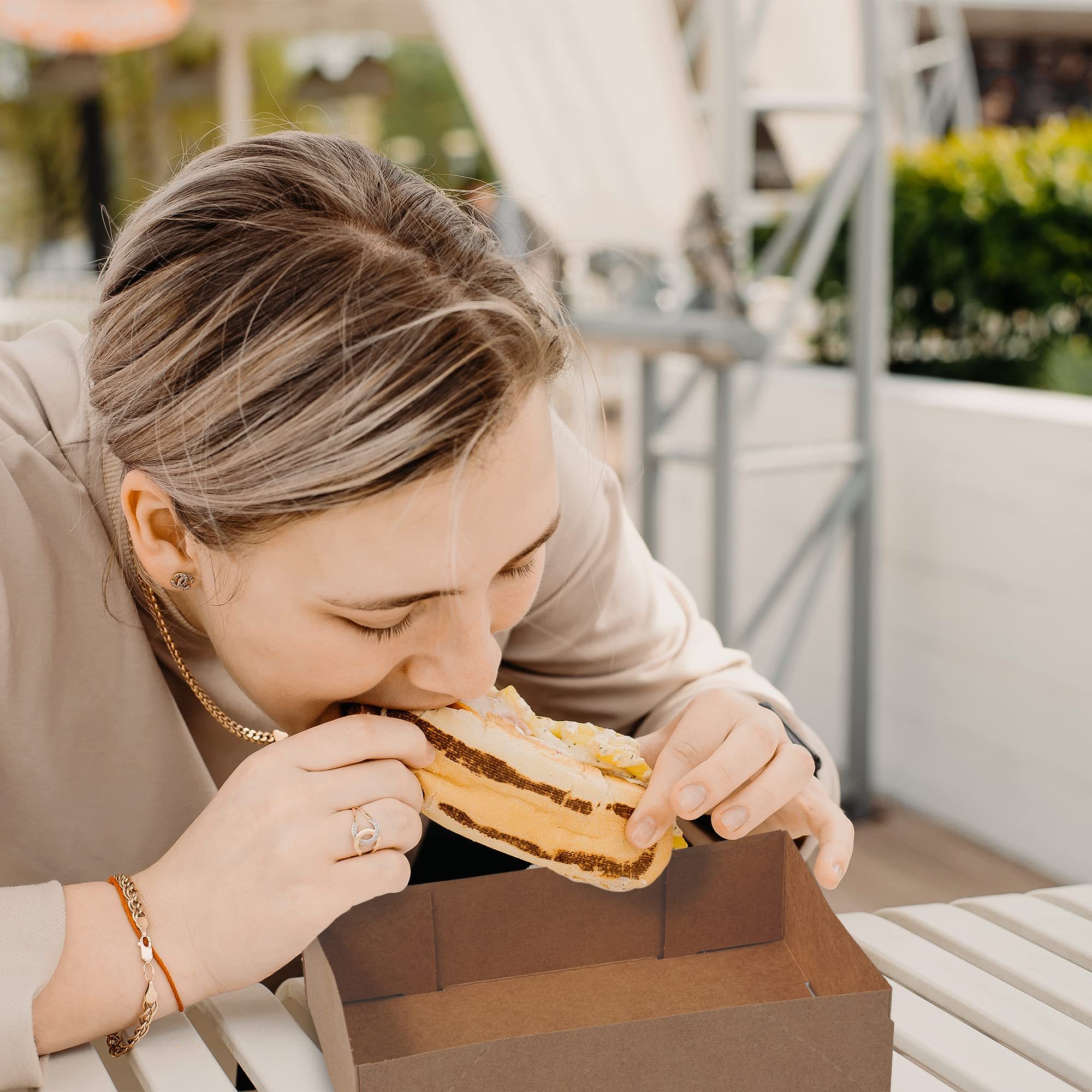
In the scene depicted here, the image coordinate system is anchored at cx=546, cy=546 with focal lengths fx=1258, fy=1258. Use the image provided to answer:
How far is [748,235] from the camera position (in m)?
4.12

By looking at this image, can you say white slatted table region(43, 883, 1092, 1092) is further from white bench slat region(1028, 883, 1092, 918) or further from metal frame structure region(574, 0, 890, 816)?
metal frame structure region(574, 0, 890, 816)

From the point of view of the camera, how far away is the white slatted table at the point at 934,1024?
2.51 feet

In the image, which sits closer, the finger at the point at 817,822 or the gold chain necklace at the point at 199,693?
the finger at the point at 817,822

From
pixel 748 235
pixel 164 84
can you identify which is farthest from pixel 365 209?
pixel 164 84

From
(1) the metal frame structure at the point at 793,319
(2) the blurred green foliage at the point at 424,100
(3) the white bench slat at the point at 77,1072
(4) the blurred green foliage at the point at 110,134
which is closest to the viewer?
(3) the white bench slat at the point at 77,1072

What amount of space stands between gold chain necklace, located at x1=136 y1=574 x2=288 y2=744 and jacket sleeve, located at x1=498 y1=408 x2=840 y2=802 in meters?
0.31

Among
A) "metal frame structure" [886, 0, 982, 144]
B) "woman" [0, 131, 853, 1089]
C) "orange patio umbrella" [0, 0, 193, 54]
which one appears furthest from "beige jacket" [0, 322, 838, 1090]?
"metal frame structure" [886, 0, 982, 144]

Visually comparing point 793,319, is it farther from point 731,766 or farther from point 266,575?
point 266,575

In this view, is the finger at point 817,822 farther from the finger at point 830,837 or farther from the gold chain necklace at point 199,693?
the gold chain necklace at point 199,693

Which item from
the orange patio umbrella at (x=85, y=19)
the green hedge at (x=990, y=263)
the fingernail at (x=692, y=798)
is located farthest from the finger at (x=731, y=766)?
the orange patio umbrella at (x=85, y=19)

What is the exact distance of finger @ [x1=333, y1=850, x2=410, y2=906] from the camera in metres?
0.77

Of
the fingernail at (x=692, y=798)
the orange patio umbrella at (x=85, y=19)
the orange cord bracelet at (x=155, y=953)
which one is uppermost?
the orange patio umbrella at (x=85, y=19)

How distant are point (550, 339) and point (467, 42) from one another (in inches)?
168

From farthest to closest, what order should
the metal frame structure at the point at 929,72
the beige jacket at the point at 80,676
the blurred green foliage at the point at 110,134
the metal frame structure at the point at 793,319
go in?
the blurred green foliage at the point at 110,134 → the metal frame structure at the point at 929,72 → the metal frame structure at the point at 793,319 → the beige jacket at the point at 80,676
